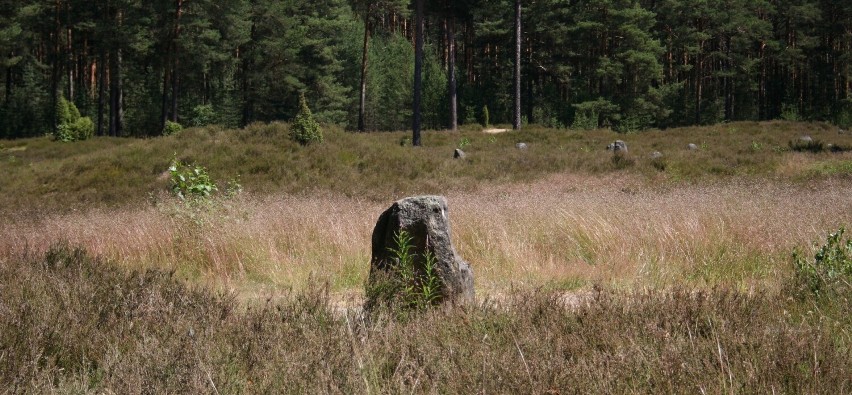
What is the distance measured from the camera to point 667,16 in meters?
50.5

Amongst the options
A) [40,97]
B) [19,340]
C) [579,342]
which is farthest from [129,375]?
[40,97]

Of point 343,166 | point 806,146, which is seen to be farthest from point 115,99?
point 806,146

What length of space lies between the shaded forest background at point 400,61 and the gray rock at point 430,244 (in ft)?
109

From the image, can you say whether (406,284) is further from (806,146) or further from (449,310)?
(806,146)

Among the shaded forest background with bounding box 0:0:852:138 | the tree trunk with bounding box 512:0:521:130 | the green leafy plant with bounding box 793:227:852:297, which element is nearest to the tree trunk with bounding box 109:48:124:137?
the shaded forest background with bounding box 0:0:852:138

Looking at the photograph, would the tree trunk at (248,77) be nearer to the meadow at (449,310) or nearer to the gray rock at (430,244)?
the meadow at (449,310)

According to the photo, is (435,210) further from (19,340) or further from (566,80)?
(566,80)

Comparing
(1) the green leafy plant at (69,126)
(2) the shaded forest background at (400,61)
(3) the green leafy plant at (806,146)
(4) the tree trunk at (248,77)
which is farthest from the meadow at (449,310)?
(4) the tree trunk at (248,77)

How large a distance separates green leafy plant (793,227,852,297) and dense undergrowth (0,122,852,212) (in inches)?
423

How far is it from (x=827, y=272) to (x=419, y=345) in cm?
324

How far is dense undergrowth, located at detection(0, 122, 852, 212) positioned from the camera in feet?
54.1

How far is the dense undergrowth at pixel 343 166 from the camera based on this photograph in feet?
54.1

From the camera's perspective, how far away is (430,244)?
4.95m

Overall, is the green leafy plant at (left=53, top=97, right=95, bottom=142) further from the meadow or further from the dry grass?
the dry grass
